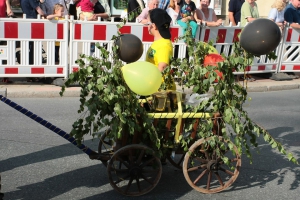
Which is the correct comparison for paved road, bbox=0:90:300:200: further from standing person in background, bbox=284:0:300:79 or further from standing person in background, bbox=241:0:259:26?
standing person in background, bbox=284:0:300:79

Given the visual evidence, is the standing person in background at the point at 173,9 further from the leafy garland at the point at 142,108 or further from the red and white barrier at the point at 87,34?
the leafy garland at the point at 142,108

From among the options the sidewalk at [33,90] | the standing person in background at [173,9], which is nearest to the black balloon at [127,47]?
the sidewalk at [33,90]

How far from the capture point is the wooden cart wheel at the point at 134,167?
4.82m

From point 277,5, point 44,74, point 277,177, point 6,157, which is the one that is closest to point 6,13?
point 44,74

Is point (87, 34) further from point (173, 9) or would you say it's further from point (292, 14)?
point (292, 14)

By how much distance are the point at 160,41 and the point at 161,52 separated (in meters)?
0.14

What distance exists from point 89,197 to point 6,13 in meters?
6.17

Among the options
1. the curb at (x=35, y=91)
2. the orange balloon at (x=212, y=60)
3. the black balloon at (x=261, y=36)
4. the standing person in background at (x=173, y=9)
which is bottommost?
the curb at (x=35, y=91)

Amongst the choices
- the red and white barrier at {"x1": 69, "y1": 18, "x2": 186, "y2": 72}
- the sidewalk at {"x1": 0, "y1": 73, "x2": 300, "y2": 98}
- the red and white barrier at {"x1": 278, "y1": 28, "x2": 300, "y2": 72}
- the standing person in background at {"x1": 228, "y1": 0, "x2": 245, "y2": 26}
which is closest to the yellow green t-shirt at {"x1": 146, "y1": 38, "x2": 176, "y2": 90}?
the sidewalk at {"x1": 0, "y1": 73, "x2": 300, "y2": 98}

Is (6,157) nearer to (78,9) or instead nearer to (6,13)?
(6,13)

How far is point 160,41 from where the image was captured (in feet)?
18.0

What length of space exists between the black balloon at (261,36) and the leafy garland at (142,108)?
0.75 feet

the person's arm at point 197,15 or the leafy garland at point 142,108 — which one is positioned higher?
the person's arm at point 197,15

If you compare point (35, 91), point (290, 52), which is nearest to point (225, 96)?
point (35, 91)
